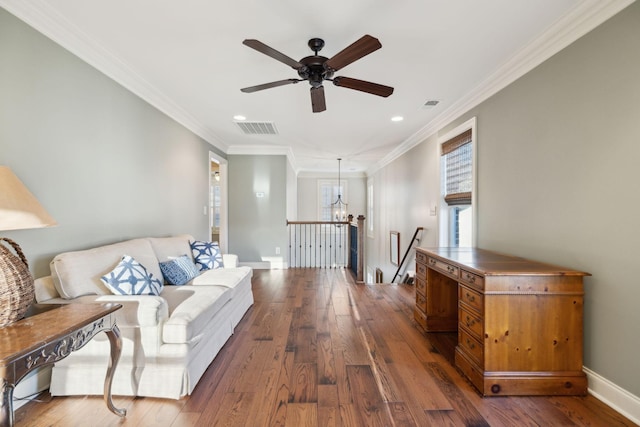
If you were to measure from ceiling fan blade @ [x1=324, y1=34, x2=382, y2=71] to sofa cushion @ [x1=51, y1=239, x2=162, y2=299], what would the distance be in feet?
7.42

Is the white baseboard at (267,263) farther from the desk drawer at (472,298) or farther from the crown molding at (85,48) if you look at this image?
the desk drawer at (472,298)

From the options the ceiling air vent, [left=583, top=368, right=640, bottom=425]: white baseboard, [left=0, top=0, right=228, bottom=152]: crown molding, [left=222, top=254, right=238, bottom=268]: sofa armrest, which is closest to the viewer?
[left=583, top=368, right=640, bottom=425]: white baseboard

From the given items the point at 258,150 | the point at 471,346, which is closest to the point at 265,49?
the point at 471,346

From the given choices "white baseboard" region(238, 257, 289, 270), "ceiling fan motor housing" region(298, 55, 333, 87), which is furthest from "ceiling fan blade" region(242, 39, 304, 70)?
"white baseboard" region(238, 257, 289, 270)

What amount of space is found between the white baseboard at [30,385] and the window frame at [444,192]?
3.91 m

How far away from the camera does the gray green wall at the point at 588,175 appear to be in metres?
1.66

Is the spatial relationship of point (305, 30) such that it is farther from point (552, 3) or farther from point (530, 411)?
point (530, 411)

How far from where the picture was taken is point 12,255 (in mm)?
1347

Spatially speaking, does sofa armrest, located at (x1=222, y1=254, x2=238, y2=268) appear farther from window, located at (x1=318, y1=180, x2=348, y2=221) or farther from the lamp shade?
window, located at (x1=318, y1=180, x2=348, y2=221)

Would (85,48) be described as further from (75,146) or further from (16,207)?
(16,207)

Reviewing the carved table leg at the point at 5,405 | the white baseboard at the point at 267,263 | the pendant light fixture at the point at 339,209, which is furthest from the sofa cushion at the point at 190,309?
the pendant light fixture at the point at 339,209

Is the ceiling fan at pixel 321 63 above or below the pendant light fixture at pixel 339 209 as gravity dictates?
above

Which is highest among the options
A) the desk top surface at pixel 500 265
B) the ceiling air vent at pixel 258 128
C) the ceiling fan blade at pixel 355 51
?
the ceiling air vent at pixel 258 128

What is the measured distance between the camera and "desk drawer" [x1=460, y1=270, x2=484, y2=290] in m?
1.91
